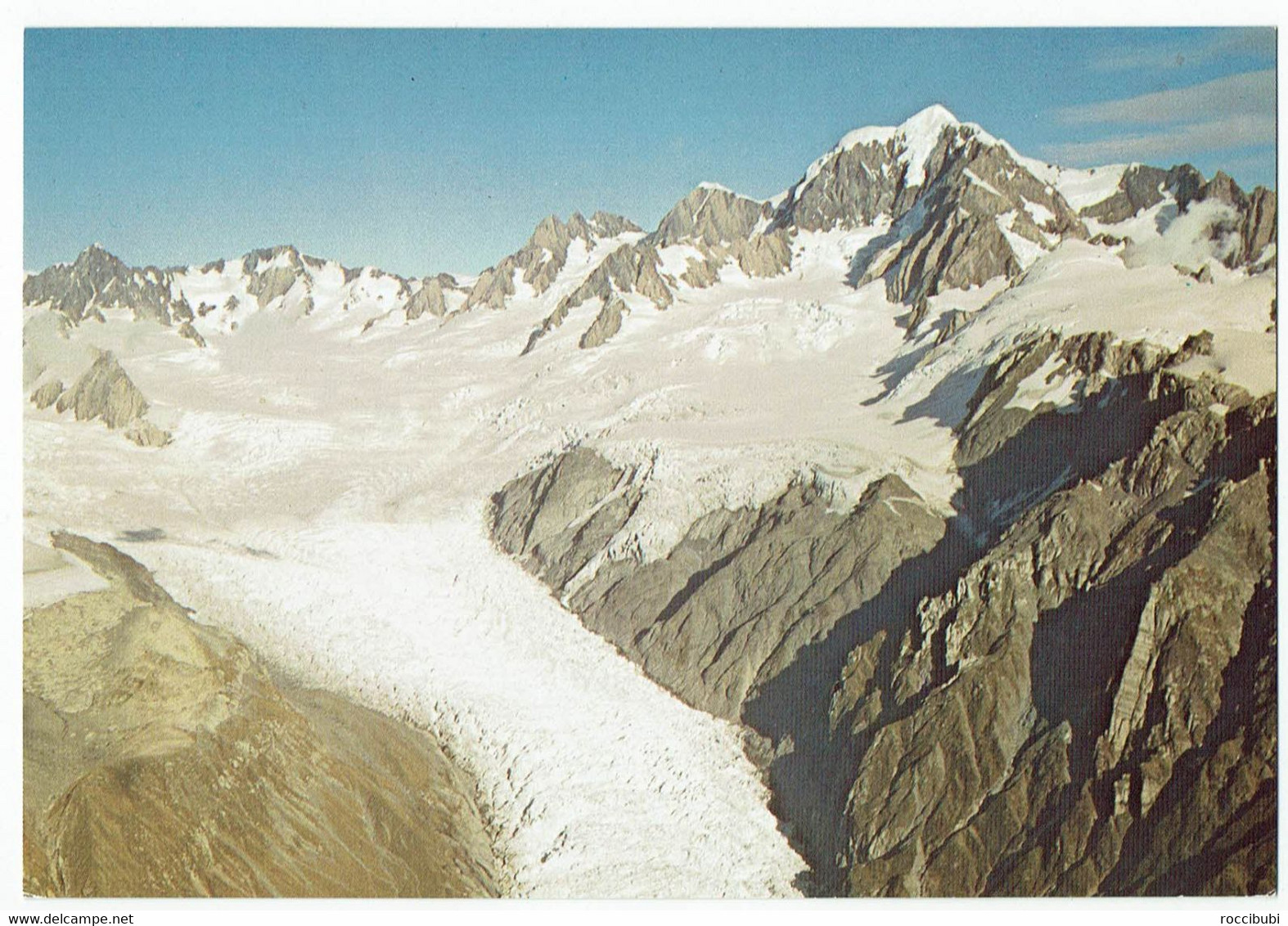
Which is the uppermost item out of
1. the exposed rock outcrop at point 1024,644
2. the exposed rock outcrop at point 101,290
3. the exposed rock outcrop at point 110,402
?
the exposed rock outcrop at point 101,290

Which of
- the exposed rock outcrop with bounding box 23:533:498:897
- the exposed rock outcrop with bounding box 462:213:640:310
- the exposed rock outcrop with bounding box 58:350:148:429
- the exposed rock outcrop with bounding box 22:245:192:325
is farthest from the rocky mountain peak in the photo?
the exposed rock outcrop with bounding box 23:533:498:897

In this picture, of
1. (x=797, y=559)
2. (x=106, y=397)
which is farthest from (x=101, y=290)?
(x=797, y=559)

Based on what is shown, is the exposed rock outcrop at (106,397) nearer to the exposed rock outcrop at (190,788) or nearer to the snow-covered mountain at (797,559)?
the snow-covered mountain at (797,559)

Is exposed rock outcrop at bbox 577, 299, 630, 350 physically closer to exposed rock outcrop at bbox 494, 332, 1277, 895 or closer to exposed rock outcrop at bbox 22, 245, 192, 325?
exposed rock outcrop at bbox 22, 245, 192, 325

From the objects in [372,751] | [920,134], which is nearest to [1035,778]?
[372,751]

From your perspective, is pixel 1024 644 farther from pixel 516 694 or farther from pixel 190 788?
pixel 190 788

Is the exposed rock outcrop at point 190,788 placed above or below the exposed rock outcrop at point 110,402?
below

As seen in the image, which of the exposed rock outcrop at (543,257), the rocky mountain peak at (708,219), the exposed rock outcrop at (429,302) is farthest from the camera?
the exposed rock outcrop at (429,302)

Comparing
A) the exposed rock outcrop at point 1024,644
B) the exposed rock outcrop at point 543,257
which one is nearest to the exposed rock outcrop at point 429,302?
the exposed rock outcrop at point 543,257
